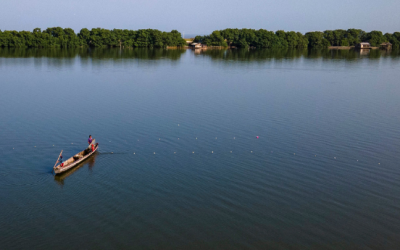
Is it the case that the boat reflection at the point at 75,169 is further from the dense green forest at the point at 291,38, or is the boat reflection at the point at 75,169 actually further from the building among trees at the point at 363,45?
the building among trees at the point at 363,45

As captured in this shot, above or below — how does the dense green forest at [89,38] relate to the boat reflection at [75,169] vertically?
above

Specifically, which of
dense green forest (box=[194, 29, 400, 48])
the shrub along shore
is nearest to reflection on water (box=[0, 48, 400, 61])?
the shrub along shore

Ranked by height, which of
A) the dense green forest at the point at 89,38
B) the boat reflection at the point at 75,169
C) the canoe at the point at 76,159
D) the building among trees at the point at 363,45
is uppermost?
the building among trees at the point at 363,45

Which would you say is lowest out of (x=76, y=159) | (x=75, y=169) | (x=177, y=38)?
(x=75, y=169)

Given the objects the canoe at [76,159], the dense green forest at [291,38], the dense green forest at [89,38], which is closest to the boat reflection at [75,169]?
the canoe at [76,159]

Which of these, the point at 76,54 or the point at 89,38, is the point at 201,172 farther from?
the point at 89,38

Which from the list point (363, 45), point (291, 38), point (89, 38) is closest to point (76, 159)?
point (89, 38)
